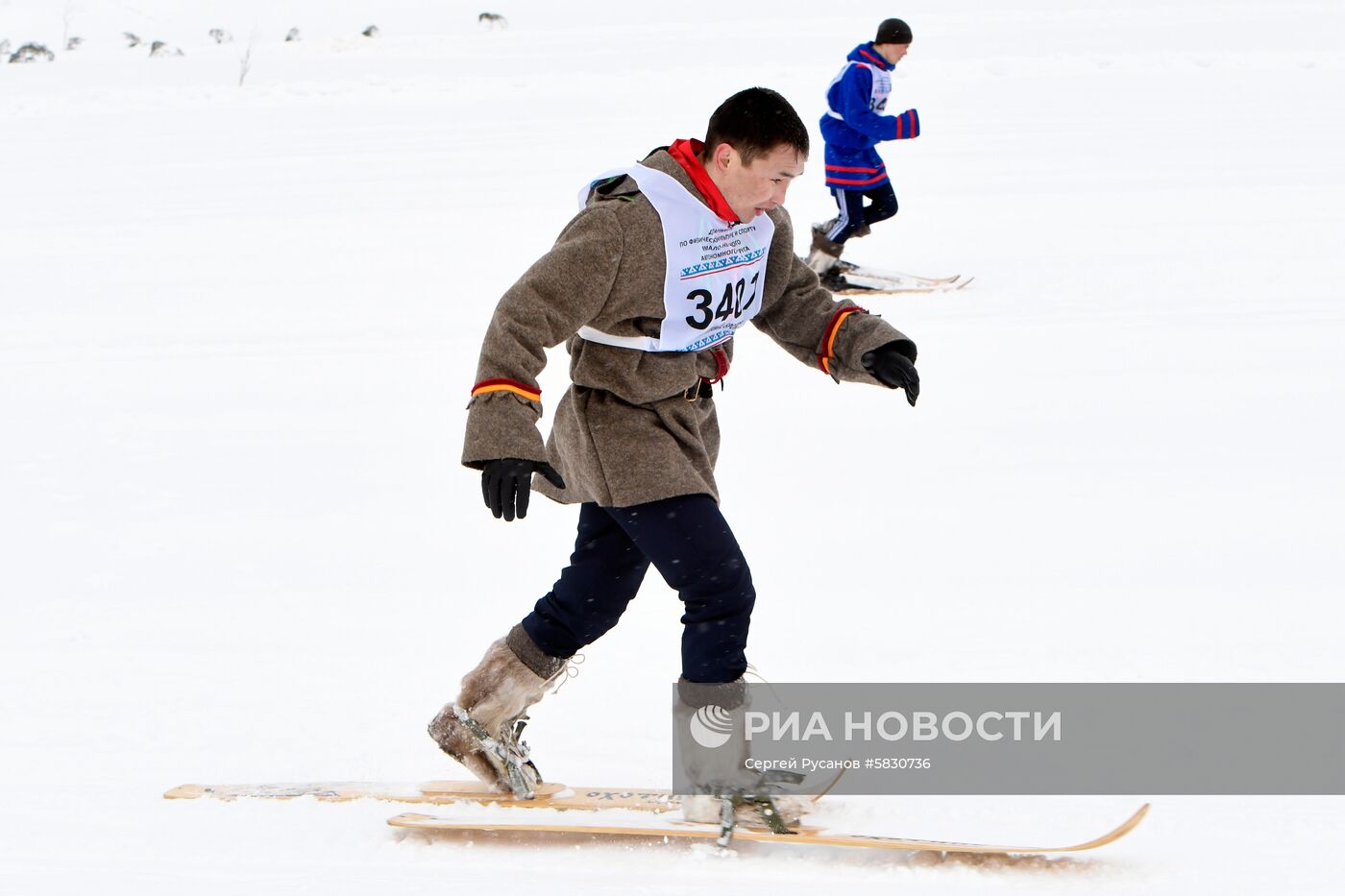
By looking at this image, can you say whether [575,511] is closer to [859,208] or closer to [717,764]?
[717,764]

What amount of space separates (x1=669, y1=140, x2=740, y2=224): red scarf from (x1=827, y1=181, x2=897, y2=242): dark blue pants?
453cm

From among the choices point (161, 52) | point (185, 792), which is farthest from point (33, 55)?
point (185, 792)

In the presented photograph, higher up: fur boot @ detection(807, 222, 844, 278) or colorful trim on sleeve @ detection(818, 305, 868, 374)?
fur boot @ detection(807, 222, 844, 278)

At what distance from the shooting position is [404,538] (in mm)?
4246

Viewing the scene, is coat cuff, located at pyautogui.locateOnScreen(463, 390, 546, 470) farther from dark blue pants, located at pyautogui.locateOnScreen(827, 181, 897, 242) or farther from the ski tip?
dark blue pants, located at pyautogui.locateOnScreen(827, 181, 897, 242)

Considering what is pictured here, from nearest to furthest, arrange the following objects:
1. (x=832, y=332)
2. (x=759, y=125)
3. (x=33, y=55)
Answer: (x=759, y=125), (x=832, y=332), (x=33, y=55)

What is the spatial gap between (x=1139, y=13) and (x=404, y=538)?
1822cm

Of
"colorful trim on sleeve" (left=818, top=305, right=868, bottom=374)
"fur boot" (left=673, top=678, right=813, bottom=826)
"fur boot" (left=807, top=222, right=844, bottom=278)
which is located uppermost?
"fur boot" (left=807, top=222, right=844, bottom=278)

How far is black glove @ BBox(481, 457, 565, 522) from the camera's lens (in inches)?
83.9

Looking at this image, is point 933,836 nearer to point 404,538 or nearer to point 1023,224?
point 404,538

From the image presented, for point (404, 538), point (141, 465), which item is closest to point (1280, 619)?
point (404, 538)

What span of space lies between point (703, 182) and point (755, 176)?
0.35 feet

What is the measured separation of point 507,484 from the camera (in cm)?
213

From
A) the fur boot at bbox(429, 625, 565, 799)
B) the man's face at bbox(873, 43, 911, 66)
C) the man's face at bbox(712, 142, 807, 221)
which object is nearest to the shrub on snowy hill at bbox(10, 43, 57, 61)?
the man's face at bbox(873, 43, 911, 66)
